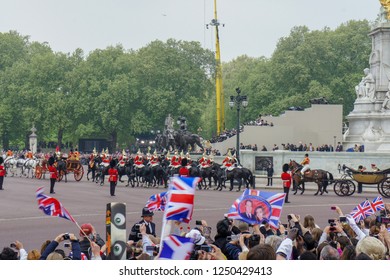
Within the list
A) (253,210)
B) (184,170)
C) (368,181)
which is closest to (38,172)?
(184,170)

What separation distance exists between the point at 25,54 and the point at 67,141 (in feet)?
40.1

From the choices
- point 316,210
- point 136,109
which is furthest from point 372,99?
point 136,109

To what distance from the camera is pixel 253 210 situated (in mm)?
10586

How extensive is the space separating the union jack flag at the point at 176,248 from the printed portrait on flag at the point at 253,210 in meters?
4.18

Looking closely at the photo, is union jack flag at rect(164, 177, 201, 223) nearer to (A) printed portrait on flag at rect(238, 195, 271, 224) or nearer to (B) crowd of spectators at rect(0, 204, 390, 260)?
(B) crowd of spectators at rect(0, 204, 390, 260)

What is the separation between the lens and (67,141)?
9600cm

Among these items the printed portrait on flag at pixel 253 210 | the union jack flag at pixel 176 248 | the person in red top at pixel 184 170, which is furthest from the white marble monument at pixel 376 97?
the union jack flag at pixel 176 248

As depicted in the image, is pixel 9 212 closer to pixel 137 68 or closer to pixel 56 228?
pixel 56 228

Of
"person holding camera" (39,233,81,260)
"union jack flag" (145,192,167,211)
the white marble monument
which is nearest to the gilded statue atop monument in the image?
the white marble monument

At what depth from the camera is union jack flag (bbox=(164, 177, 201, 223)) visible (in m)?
7.13

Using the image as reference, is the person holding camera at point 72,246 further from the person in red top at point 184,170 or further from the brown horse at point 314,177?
the brown horse at point 314,177

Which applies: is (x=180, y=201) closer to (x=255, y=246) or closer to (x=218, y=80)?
(x=255, y=246)

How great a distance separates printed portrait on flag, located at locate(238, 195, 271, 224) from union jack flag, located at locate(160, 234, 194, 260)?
4.18m

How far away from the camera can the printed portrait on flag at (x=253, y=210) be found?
10.6m
